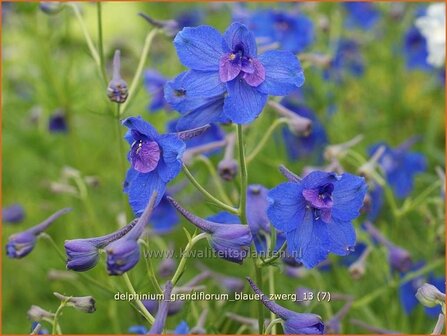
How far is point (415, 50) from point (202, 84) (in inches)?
76.2

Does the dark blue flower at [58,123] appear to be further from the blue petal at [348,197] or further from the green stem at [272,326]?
the blue petal at [348,197]

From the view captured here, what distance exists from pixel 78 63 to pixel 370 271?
1.48m

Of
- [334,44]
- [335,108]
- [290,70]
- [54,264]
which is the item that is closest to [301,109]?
[335,108]

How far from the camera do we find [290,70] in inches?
51.8

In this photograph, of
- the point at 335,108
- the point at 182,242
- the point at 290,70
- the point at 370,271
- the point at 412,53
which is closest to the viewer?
the point at 290,70

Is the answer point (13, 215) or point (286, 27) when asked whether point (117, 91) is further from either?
point (286, 27)

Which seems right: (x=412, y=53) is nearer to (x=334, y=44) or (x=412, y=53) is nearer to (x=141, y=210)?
(x=334, y=44)

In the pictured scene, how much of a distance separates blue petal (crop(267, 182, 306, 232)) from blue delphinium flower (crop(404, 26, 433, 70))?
1.89 meters

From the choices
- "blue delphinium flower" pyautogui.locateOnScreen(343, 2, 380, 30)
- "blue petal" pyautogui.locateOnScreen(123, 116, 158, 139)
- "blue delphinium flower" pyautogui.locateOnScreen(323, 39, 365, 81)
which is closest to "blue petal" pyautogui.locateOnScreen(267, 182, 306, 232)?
"blue petal" pyautogui.locateOnScreen(123, 116, 158, 139)

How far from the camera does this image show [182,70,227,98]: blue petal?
1.32 metres

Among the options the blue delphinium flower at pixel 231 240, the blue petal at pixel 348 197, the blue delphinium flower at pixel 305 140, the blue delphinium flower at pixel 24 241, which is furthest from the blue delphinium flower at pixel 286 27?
the blue delphinium flower at pixel 231 240

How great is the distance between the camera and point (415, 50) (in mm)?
3062

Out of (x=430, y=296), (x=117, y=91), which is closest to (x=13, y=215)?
(x=117, y=91)

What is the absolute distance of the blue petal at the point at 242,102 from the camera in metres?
1.28
